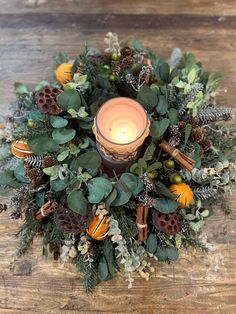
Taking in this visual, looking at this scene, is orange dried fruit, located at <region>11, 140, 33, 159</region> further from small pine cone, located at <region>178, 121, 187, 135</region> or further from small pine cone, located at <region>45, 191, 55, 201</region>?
small pine cone, located at <region>178, 121, 187, 135</region>

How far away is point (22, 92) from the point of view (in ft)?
3.02

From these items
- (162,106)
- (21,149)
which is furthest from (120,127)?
(21,149)

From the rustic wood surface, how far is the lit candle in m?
0.25

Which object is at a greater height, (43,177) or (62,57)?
(62,57)

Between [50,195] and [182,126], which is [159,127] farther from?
[50,195]

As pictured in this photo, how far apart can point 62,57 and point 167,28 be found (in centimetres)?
35

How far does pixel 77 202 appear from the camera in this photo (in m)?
0.73

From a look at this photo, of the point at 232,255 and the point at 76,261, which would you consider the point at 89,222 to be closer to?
the point at 76,261

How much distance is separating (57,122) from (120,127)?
0.42 ft

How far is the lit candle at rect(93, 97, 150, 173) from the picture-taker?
0.73 m

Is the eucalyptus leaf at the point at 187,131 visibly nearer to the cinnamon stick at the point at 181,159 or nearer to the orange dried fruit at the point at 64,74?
the cinnamon stick at the point at 181,159

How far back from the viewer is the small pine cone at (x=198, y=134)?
2.60 feet

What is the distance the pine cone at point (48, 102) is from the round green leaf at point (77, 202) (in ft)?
0.59

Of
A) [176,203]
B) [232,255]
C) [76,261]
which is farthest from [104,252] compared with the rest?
[232,255]
